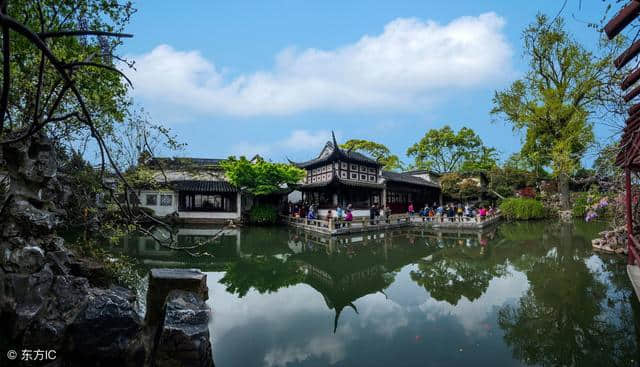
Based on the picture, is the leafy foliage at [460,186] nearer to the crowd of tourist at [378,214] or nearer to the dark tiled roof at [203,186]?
the crowd of tourist at [378,214]


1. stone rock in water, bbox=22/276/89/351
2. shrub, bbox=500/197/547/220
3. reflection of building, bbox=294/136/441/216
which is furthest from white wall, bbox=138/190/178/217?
shrub, bbox=500/197/547/220

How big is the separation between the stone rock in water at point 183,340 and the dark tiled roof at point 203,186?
1724 cm

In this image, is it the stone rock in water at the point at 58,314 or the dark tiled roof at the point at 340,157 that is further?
the dark tiled roof at the point at 340,157

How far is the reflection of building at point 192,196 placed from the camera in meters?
20.2

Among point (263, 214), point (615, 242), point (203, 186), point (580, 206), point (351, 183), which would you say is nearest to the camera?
point (615, 242)

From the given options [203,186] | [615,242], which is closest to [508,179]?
[615,242]

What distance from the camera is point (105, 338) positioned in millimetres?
3617

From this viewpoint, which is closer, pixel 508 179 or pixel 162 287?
pixel 162 287

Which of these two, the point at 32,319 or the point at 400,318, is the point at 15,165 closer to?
the point at 32,319

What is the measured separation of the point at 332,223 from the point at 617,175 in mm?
10091

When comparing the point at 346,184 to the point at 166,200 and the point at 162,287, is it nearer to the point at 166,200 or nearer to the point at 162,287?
the point at 166,200

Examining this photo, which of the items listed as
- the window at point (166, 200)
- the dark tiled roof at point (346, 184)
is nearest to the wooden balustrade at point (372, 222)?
the dark tiled roof at point (346, 184)

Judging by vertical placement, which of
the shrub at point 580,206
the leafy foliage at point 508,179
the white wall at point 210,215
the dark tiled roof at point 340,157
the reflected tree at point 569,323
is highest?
the dark tiled roof at point 340,157

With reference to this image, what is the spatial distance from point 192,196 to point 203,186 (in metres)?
1.23
